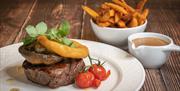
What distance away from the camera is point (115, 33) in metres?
1.41

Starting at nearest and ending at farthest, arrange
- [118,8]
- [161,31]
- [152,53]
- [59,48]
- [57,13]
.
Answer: [59,48], [152,53], [118,8], [161,31], [57,13]

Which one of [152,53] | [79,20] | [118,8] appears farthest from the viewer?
[79,20]

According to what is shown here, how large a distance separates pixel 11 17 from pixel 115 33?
775mm

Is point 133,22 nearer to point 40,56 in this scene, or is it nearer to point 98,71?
point 98,71

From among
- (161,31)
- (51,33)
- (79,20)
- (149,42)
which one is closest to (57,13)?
(79,20)

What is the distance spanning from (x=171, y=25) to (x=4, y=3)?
1094 mm

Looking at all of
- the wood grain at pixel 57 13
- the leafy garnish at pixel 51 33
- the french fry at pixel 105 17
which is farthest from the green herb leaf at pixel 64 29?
the wood grain at pixel 57 13

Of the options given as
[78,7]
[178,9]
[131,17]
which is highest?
[131,17]

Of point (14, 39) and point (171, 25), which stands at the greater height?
point (14, 39)

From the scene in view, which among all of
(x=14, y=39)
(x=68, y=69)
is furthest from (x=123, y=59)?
(x=14, y=39)

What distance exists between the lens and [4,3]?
2246 mm

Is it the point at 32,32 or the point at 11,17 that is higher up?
the point at 32,32

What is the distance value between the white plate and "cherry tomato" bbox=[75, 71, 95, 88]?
0.02m

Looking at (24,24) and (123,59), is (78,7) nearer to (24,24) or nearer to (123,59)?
(24,24)
